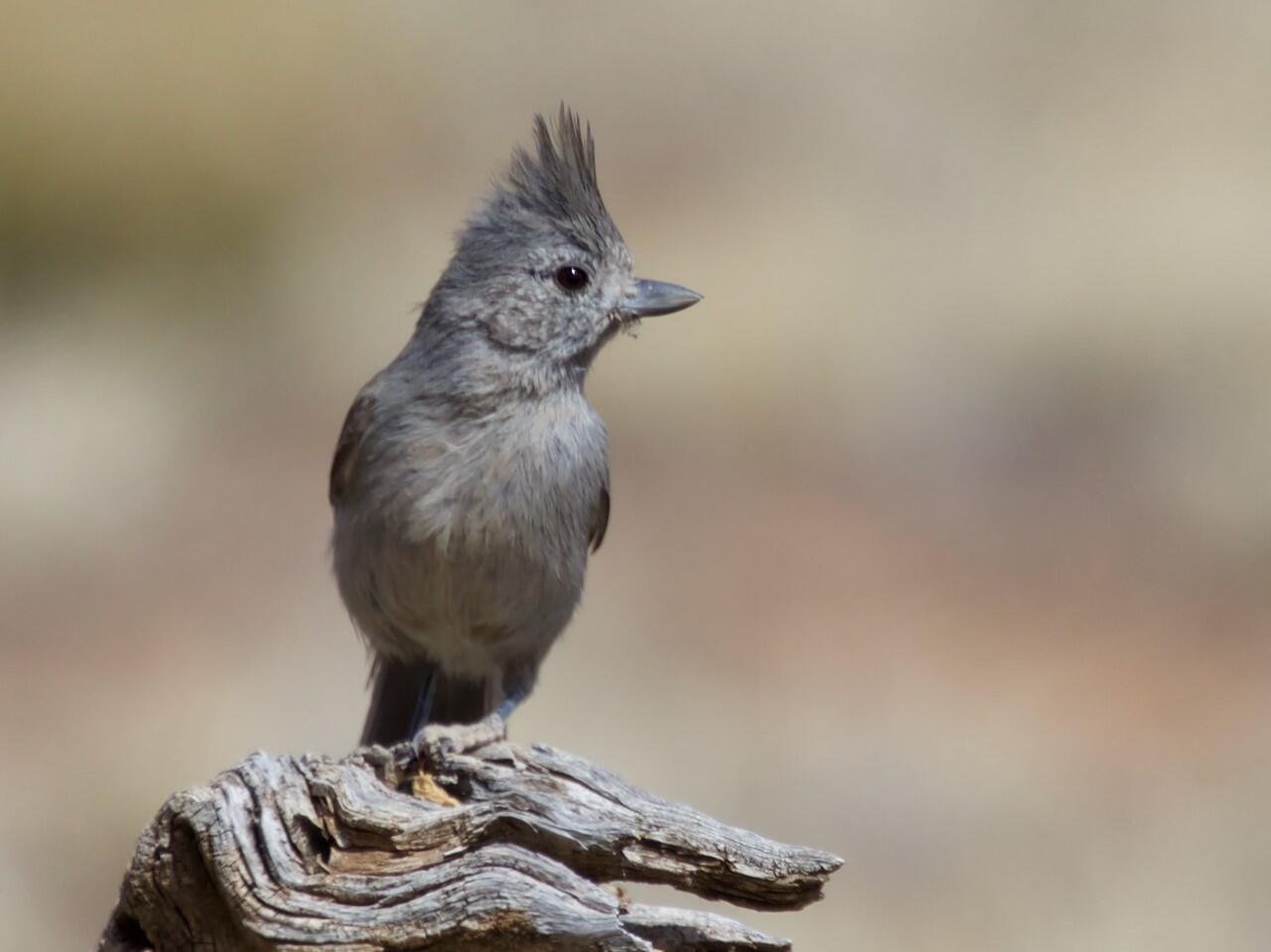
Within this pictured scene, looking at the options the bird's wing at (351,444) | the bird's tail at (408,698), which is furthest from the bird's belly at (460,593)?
the bird's tail at (408,698)

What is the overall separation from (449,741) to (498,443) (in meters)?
1.33

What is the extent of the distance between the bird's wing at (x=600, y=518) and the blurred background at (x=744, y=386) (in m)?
2.64

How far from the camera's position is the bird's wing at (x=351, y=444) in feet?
19.1

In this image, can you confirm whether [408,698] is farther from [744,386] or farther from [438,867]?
[744,386]

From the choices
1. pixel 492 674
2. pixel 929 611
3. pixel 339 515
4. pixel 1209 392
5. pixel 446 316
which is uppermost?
pixel 1209 392

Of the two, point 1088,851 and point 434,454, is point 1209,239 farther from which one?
point 434,454

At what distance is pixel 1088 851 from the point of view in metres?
8.40

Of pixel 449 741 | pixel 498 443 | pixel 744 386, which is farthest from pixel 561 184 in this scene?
pixel 744 386

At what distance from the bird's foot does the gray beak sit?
1626 mm

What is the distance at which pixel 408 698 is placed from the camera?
625 centimetres

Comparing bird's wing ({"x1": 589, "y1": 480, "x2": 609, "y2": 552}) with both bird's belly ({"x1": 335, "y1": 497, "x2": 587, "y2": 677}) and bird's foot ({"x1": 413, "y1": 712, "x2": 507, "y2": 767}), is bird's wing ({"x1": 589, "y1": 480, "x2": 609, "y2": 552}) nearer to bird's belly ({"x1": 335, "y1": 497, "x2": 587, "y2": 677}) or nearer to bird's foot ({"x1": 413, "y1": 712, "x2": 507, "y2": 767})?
bird's belly ({"x1": 335, "y1": 497, "x2": 587, "y2": 677})

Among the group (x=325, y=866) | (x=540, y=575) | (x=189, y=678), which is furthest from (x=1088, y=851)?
(x=325, y=866)

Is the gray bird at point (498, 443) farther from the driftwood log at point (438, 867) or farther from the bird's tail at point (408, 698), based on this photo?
the driftwood log at point (438, 867)

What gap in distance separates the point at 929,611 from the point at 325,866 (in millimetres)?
6189
